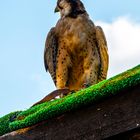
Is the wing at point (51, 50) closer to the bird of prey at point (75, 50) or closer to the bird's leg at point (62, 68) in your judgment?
the bird of prey at point (75, 50)

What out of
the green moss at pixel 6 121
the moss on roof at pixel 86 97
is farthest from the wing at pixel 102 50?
the moss on roof at pixel 86 97

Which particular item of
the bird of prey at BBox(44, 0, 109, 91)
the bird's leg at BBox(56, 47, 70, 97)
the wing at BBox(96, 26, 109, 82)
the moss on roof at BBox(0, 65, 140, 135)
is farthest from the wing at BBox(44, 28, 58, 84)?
the moss on roof at BBox(0, 65, 140, 135)

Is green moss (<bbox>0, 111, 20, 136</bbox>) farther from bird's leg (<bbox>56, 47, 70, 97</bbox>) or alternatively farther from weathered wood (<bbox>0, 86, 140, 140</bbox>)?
bird's leg (<bbox>56, 47, 70, 97</bbox>)

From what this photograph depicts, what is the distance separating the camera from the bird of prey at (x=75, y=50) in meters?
7.71

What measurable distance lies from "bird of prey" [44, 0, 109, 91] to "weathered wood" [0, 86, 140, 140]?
3395 millimetres

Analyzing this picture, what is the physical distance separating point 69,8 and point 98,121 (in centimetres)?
423

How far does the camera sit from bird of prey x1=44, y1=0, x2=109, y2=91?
7.71 metres

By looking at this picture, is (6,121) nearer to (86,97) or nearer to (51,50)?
(86,97)

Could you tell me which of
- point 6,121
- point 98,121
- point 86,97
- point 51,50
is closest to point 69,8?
point 51,50

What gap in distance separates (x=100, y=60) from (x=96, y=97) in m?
3.85

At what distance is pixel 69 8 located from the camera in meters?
8.05

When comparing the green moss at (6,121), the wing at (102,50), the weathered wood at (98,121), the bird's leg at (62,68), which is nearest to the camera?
the weathered wood at (98,121)

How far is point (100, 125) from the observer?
13.1 feet

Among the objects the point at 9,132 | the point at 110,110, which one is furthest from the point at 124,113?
the point at 9,132
